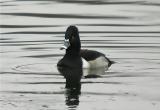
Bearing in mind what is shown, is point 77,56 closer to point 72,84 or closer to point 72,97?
point 72,84

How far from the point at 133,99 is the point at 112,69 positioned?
3841 mm

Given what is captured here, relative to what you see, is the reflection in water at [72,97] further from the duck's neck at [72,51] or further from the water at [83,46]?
the duck's neck at [72,51]

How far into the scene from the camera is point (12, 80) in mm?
17531

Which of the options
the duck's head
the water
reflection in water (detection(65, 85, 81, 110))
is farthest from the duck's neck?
reflection in water (detection(65, 85, 81, 110))

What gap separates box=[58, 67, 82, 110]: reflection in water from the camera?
1556 centimetres

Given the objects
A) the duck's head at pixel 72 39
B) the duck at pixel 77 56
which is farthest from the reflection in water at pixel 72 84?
the duck's head at pixel 72 39

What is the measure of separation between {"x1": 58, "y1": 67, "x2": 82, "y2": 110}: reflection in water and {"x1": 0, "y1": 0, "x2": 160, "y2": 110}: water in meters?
0.02

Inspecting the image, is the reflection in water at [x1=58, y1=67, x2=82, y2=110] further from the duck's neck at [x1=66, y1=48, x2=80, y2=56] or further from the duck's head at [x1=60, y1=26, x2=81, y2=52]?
the duck's head at [x1=60, y1=26, x2=81, y2=52]

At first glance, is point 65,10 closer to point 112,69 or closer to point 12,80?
point 112,69

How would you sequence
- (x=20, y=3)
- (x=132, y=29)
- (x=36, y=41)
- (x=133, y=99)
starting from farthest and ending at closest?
(x=20, y=3) → (x=132, y=29) → (x=36, y=41) → (x=133, y=99)

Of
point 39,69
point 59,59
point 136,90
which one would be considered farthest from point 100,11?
point 136,90

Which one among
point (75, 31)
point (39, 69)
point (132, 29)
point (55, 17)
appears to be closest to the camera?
→ point (39, 69)

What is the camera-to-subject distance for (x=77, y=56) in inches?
795

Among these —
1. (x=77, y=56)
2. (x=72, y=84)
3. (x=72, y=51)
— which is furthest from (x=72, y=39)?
(x=72, y=84)
